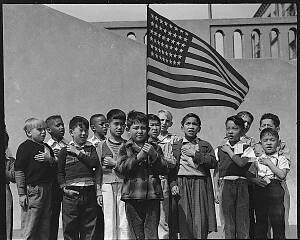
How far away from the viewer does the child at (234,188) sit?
6.80m

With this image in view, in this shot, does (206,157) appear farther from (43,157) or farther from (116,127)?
(43,157)

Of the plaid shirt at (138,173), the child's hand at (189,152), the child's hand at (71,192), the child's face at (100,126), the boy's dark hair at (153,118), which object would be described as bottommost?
the child's hand at (71,192)

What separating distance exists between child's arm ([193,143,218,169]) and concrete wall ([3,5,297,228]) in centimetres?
46

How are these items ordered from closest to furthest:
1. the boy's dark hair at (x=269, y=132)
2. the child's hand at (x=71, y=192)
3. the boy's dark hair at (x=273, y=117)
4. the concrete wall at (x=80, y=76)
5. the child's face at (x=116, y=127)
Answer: the child's hand at (x=71, y=192) → the child's face at (x=116, y=127) → the boy's dark hair at (x=269, y=132) → the boy's dark hair at (x=273, y=117) → the concrete wall at (x=80, y=76)

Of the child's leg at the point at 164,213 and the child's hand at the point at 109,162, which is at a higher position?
the child's hand at the point at 109,162

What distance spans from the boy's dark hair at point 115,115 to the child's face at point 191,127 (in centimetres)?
51

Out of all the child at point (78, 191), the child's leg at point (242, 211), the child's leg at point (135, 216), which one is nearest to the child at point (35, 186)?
the child at point (78, 191)

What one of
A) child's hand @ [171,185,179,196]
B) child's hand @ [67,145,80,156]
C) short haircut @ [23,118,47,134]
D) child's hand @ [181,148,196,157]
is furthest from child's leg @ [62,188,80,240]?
child's hand @ [181,148,196,157]

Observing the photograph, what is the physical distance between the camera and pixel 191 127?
687 centimetres

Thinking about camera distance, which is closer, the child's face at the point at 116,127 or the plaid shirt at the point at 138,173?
the plaid shirt at the point at 138,173

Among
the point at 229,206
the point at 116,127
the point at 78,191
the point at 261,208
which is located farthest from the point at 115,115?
the point at 261,208

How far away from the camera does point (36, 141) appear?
6.71m

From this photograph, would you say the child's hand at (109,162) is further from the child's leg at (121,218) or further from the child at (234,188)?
the child at (234,188)

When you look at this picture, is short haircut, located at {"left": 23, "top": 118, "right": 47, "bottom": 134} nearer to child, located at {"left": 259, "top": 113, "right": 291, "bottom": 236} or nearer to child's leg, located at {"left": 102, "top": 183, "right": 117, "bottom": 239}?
child's leg, located at {"left": 102, "top": 183, "right": 117, "bottom": 239}
